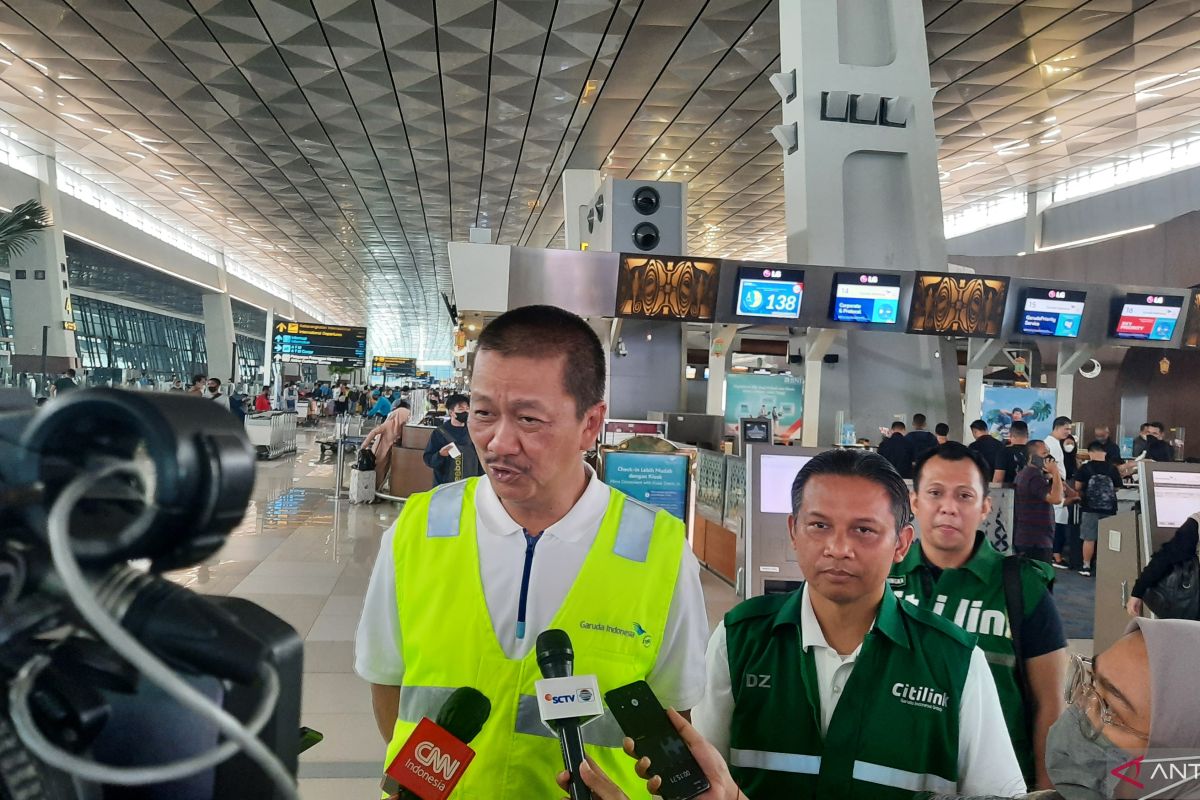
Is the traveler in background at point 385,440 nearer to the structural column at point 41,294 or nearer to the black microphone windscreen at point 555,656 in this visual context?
the structural column at point 41,294

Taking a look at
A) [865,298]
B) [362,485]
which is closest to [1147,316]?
[865,298]

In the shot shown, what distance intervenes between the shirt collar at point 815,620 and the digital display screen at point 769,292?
7.51 meters

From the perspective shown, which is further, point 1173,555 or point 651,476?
point 651,476

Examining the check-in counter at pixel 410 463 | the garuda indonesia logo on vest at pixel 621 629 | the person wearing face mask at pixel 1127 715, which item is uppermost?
the person wearing face mask at pixel 1127 715

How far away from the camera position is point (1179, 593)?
3.66 m

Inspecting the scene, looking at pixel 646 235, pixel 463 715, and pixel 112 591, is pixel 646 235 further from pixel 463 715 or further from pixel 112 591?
pixel 112 591

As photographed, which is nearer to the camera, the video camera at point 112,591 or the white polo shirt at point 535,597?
the video camera at point 112,591

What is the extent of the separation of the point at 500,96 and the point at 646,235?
342 centimetres

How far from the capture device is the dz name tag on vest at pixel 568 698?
1.01 m

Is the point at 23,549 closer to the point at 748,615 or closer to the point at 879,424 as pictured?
the point at 748,615

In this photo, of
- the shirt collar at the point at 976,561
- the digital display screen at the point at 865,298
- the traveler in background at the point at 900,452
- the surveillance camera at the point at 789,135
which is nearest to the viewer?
the shirt collar at the point at 976,561

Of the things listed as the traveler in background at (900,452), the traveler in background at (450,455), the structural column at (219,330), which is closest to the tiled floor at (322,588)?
the traveler in background at (450,455)

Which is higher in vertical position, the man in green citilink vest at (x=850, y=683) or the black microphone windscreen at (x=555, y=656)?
the black microphone windscreen at (x=555, y=656)

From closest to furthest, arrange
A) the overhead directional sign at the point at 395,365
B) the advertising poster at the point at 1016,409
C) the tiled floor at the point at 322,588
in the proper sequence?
the tiled floor at the point at 322,588 → the advertising poster at the point at 1016,409 → the overhead directional sign at the point at 395,365
